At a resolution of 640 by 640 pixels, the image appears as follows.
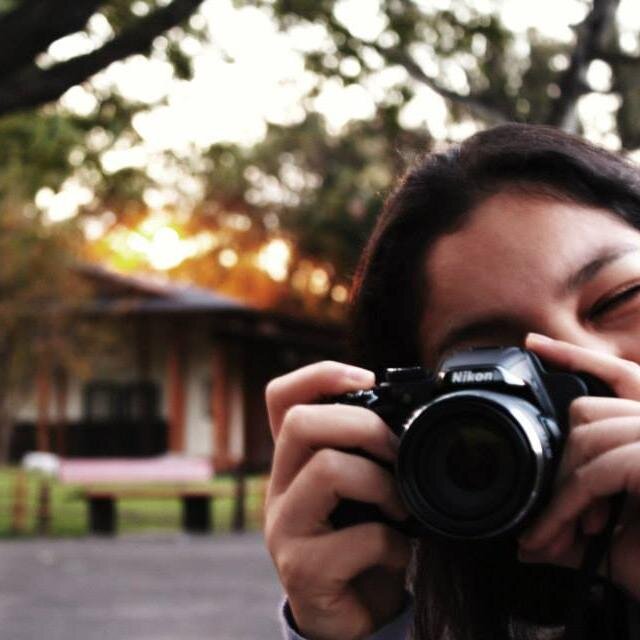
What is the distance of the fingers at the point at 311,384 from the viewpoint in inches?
81.1

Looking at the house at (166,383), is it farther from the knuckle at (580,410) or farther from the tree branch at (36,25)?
the knuckle at (580,410)

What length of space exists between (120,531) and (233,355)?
1353 centimetres

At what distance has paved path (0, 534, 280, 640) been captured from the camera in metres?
9.39

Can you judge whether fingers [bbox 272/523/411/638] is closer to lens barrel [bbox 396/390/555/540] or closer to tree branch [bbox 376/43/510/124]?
lens barrel [bbox 396/390/555/540]

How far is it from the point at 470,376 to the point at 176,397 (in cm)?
2722

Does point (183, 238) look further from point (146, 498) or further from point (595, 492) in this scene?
point (595, 492)

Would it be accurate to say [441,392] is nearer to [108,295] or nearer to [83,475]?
[83,475]

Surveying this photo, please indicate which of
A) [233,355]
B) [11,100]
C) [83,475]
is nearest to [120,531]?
[83,475]

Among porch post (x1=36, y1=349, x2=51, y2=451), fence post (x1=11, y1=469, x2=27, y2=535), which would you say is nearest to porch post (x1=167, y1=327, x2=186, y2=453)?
porch post (x1=36, y1=349, x2=51, y2=451)

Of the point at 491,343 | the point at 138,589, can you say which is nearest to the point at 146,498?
the point at 138,589

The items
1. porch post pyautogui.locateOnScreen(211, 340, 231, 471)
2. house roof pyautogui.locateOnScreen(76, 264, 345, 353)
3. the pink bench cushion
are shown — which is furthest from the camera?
porch post pyautogui.locateOnScreen(211, 340, 231, 471)

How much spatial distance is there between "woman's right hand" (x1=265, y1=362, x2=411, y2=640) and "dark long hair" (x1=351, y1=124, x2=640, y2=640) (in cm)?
10

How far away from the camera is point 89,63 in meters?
6.58

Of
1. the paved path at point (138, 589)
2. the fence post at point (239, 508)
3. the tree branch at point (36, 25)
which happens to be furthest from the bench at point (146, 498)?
the tree branch at point (36, 25)
